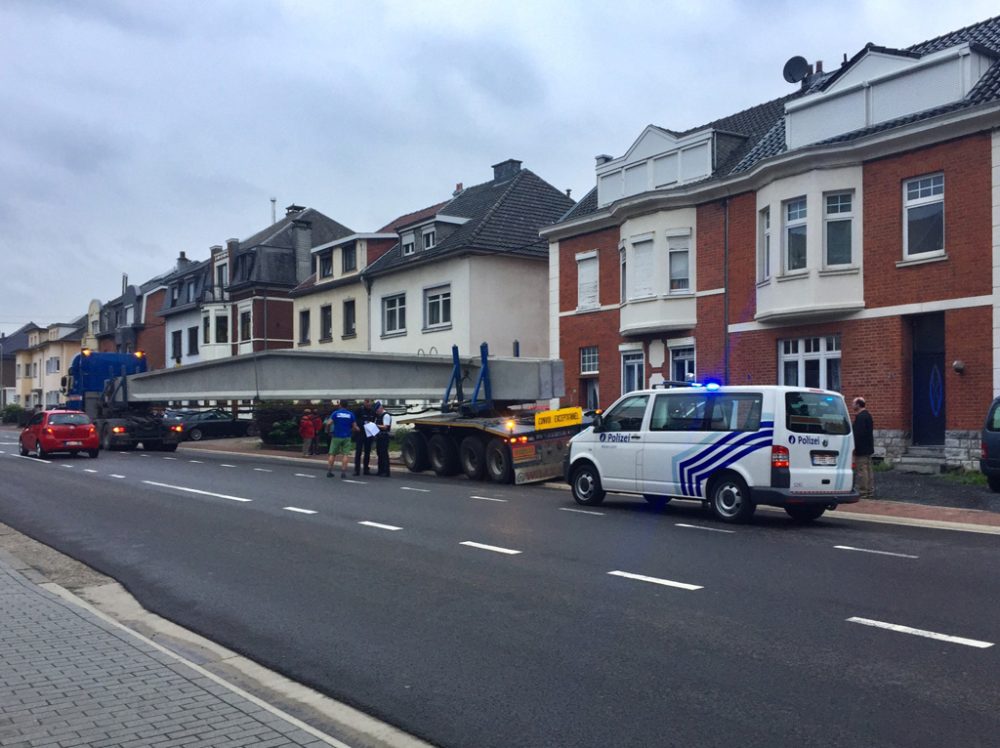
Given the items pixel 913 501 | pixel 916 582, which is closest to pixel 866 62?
pixel 913 501

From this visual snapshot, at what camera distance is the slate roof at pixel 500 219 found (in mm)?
34094

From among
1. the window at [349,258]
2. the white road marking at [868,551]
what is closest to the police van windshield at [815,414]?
the white road marking at [868,551]

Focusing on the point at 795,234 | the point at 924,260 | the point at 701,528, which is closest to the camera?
the point at 701,528

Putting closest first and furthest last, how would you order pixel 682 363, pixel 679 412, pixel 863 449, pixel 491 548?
pixel 491 548, pixel 679 412, pixel 863 449, pixel 682 363

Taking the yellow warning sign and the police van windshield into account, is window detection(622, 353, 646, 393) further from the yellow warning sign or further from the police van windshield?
the police van windshield

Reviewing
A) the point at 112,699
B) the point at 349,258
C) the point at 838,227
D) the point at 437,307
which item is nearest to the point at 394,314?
the point at 437,307

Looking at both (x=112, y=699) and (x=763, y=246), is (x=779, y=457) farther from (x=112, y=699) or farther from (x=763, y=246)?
(x=763, y=246)

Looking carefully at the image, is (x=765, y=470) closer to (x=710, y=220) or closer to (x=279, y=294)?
(x=710, y=220)

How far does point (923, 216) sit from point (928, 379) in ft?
10.7

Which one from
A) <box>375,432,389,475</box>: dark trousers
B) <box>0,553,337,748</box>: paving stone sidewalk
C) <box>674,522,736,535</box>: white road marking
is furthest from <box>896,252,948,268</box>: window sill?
<box>0,553,337,748</box>: paving stone sidewalk

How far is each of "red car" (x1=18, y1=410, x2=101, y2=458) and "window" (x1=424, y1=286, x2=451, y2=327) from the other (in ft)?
40.1

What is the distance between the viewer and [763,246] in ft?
74.2

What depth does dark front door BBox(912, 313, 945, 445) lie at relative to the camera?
19297 millimetres

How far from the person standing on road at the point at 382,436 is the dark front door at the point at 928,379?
35.9 ft
